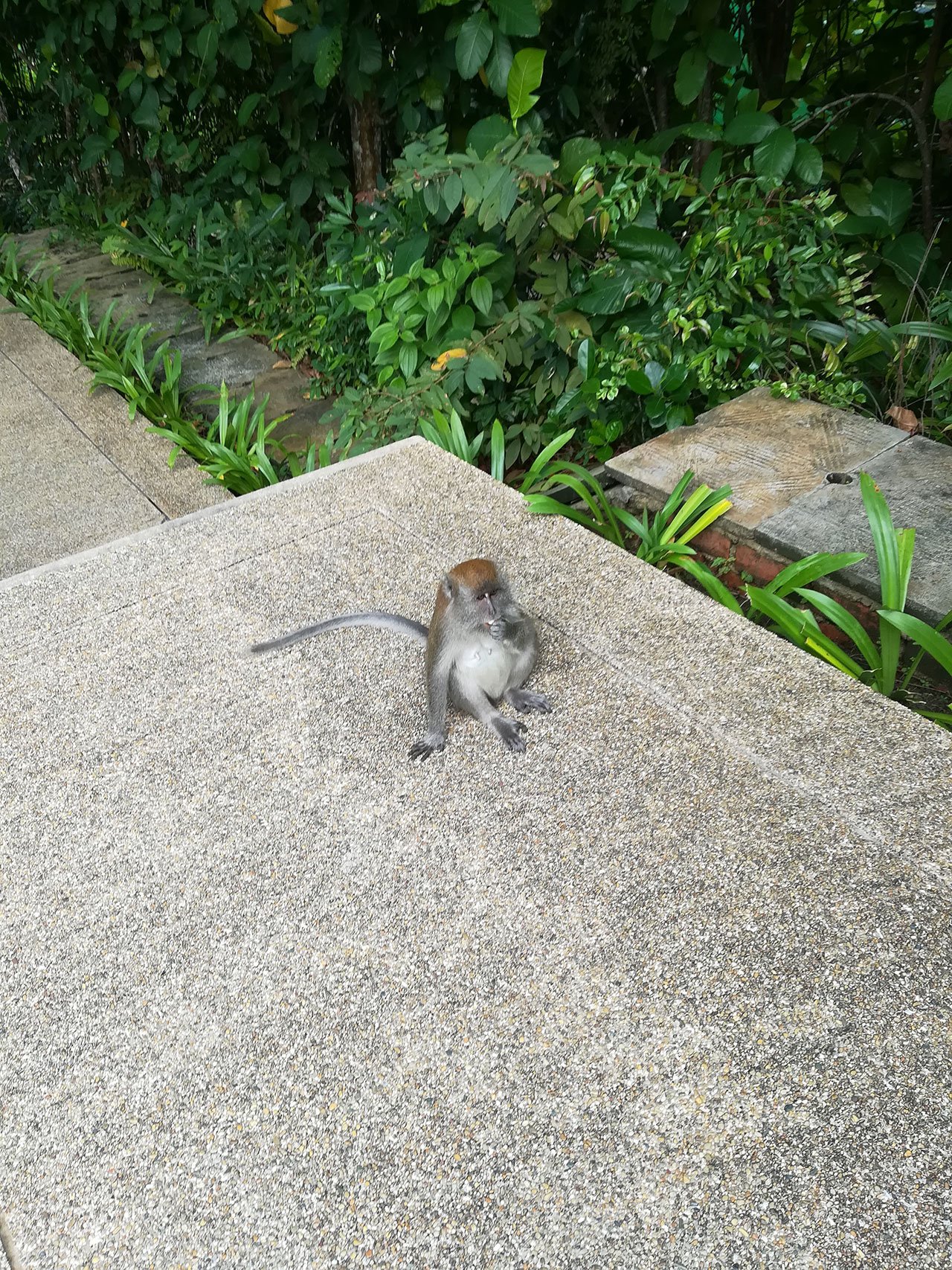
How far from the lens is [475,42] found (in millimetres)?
3457

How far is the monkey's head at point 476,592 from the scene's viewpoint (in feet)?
6.07

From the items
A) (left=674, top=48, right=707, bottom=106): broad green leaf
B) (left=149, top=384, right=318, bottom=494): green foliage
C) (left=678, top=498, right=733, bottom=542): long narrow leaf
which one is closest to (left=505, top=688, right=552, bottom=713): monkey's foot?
(left=678, top=498, right=733, bottom=542): long narrow leaf

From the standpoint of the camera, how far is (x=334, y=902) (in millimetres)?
1766

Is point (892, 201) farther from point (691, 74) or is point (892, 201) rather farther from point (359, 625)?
point (359, 625)

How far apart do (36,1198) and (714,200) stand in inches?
150

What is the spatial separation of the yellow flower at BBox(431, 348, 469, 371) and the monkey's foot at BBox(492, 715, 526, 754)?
2004 mm

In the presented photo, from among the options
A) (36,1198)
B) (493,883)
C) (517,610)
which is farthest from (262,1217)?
(517,610)

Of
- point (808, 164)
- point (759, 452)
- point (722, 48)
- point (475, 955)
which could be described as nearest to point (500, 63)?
point (722, 48)

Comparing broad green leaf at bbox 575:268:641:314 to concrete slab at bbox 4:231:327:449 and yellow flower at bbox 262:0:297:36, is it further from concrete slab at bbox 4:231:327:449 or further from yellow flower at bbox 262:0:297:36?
yellow flower at bbox 262:0:297:36

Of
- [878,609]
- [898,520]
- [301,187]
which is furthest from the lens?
[301,187]

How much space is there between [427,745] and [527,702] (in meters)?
0.27

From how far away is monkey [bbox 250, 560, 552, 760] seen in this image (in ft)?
6.13

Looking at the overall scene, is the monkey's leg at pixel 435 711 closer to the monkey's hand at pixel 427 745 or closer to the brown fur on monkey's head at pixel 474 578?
the monkey's hand at pixel 427 745

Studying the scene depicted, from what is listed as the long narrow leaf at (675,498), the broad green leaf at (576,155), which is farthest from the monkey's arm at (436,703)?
the broad green leaf at (576,155)
